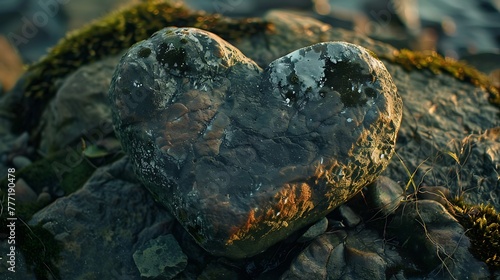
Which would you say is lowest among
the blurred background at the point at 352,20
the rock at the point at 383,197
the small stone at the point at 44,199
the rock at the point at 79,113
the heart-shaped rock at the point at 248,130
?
the blurred background at the point at 352,20

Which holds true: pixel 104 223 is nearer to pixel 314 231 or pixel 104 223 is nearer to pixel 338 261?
pixel 314 231

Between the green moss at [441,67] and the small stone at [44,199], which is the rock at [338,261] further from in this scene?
the green moss at [441,67]

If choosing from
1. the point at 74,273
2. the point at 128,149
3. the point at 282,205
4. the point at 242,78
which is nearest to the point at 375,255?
the point at 282,205

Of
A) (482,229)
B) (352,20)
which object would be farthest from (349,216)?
(352,20)

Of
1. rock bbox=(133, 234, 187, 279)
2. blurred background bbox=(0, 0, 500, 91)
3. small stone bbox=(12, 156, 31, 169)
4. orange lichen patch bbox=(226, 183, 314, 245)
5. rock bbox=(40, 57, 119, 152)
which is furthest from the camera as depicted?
blurred background bbox=(0, 0, 500, 91)

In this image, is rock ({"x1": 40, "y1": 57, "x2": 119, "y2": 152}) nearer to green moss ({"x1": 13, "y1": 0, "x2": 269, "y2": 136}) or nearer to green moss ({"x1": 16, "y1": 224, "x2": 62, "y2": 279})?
green moss ({"x1": 13, "y1": 0, "x2": 269, "y2": 136})

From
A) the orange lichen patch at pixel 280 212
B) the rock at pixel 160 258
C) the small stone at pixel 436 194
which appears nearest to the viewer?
the orange lichen patch at pixel 280 212

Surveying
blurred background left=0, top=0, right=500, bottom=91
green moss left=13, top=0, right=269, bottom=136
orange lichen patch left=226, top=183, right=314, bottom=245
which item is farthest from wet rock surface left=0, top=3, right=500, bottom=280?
blurred background left=0, top=0, right=500, bottom=91

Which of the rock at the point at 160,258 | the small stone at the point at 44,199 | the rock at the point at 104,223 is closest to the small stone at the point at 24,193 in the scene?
the small stone at the point at 44,199
